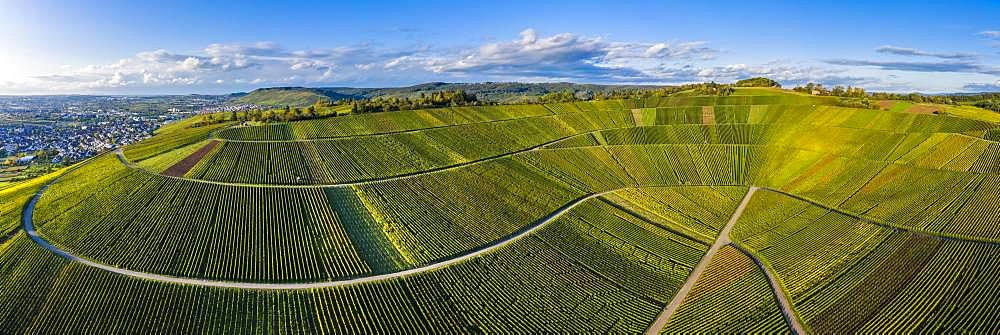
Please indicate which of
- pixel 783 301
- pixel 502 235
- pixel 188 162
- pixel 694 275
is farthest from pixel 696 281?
pixel 188 162

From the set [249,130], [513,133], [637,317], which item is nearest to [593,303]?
[637,317]

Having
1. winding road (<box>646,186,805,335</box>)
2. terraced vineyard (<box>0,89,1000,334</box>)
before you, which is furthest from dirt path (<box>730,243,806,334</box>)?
terraced vineyard (<box>0,89,1000,334</box>)

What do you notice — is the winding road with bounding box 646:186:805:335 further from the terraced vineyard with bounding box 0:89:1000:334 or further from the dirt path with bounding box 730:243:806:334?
the terraced vineyard with bounding box 0:89:1000:334

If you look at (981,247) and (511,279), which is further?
(981,247)

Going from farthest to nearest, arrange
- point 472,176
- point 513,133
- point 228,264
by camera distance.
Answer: point 513,133, point 472,176, point 228,264

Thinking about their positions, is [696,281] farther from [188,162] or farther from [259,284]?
[188,162]

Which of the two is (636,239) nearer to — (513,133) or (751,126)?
(513,133)

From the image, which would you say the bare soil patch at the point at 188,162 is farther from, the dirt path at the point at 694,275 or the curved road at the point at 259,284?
the dirt path at the point at 694,275
